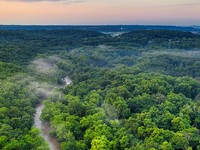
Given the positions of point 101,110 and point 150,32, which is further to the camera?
point 150,32

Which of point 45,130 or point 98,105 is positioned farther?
point 98,105

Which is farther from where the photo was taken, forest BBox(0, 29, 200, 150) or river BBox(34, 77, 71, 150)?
river BBox(34, 77, 71, 150)

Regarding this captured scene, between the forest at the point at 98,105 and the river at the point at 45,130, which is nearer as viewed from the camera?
the forest at the point at 98,105

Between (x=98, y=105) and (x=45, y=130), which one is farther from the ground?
(x=98, y=105)

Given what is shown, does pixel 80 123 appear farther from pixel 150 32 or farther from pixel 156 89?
pixel 150 32

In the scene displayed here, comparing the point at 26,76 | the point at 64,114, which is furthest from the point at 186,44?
the point at 64,114

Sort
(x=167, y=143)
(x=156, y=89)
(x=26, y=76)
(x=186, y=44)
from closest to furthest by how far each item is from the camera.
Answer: (x=167, y=143)
(x=156, y=89)
(x=26, y=76)
(x=186, y=44)

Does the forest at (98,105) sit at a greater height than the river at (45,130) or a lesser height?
greater

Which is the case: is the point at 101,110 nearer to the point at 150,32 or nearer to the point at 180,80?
the point at 180,80

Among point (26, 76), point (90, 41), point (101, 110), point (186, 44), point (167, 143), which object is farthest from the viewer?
point (90, 41)

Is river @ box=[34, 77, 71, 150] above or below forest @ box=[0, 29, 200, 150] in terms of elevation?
below
